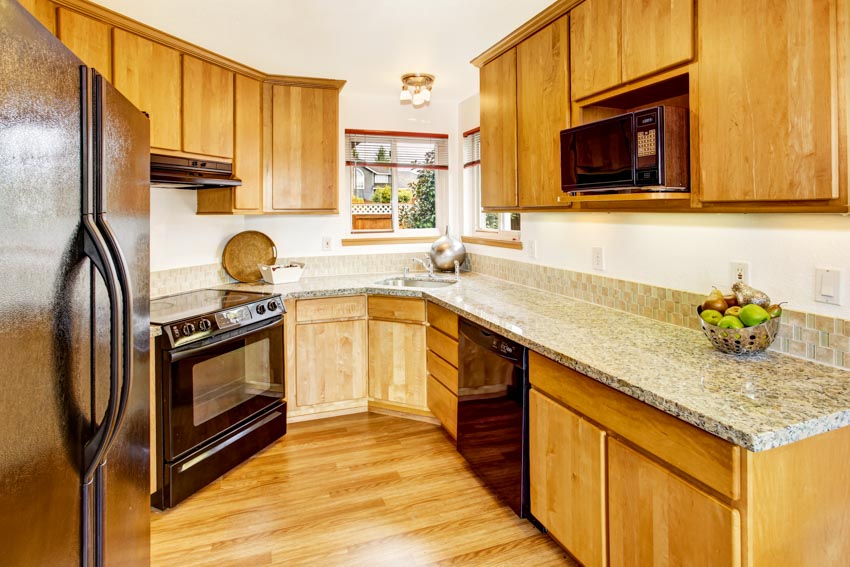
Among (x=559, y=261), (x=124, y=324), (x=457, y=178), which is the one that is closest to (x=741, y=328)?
(x=559, y=261)

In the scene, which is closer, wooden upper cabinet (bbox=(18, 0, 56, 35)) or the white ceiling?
wooden upper cabinet (bbox=(18, 0, 56, 35))

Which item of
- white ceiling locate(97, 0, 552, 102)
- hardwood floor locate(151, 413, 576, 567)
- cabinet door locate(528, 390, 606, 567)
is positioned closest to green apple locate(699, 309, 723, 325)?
cabinet door locate(528, 390, 606, 567)

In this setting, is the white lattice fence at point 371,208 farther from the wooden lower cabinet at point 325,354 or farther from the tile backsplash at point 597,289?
the wooden lower cabinet at point 325,354

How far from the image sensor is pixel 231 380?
2.71 m

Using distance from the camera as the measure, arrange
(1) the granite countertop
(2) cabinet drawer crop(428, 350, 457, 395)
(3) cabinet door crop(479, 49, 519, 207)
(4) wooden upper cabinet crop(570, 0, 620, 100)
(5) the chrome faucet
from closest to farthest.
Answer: (1) the granite countertop < (4) wooden upper cabinet crop(570, 0, 620, 100) < (3) cabinet door crop(479, 49, 519, 207) < (2) cabinet drawer crop(428, 350, 457, 395) < (5) the chrome faucet

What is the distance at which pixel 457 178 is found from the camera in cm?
422

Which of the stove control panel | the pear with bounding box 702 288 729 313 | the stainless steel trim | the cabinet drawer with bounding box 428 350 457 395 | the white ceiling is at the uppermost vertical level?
the white ceiling

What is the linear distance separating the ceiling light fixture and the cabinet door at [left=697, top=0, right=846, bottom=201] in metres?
2.05

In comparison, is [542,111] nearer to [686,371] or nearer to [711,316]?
[711,316]

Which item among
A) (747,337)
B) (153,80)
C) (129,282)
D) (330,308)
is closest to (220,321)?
(330,308)

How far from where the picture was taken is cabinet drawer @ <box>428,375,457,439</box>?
113 inches

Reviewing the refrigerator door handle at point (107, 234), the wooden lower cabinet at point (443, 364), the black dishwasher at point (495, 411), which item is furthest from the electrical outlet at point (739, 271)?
the refrigerator door handle at point (107, 234)

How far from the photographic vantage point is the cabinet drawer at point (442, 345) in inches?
111

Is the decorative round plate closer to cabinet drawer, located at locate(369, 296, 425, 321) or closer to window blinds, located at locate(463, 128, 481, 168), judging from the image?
cabinet drawer, located at locate(369, 296, 425, 321)
